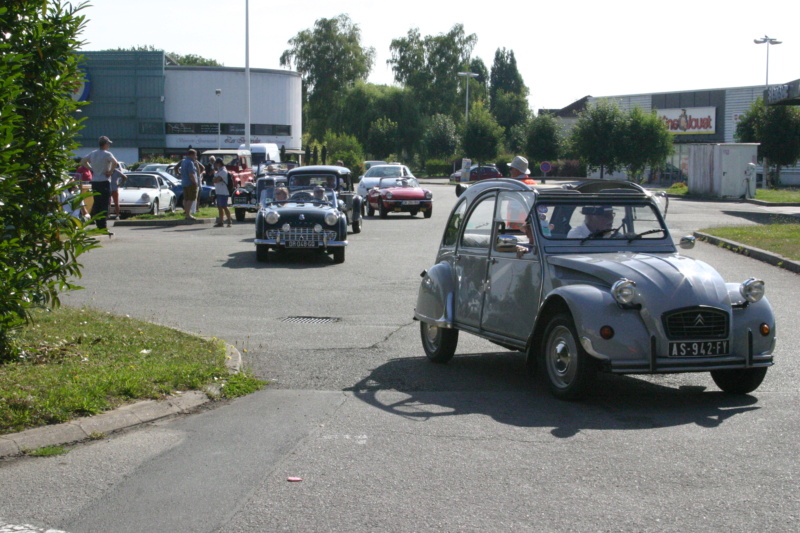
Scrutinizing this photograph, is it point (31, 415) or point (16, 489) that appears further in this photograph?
point (31, 415)

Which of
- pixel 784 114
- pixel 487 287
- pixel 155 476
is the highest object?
pixel 784 114

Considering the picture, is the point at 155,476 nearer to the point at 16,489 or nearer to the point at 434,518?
the point at 16,489

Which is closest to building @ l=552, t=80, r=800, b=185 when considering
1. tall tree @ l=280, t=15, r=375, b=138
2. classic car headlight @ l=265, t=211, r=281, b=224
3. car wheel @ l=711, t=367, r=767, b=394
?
tall tree @ l=280, t=15, r=375, b=138

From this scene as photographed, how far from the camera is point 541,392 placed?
747 centimetres

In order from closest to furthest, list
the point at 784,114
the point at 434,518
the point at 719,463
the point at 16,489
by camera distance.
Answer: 1. the point at 434,518
2. the point at 16,489
3. the point at 719,463
4. the point at 784,114

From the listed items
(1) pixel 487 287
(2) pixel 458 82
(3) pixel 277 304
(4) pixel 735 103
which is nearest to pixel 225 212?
(3) pixel 277 304

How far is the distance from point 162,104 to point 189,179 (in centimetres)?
5269

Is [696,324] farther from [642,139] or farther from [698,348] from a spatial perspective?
[642,139]

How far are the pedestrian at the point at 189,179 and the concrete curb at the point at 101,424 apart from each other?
Answer: 62.9ft

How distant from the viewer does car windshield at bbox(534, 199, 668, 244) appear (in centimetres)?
788

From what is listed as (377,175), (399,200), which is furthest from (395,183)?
(377,175)

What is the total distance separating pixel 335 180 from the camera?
71.3 ft

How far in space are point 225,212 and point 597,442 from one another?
2143cm

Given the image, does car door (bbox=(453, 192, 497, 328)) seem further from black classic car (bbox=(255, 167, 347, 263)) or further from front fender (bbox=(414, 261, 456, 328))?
black classic car (bbox=(255, 167, 347, 263))
